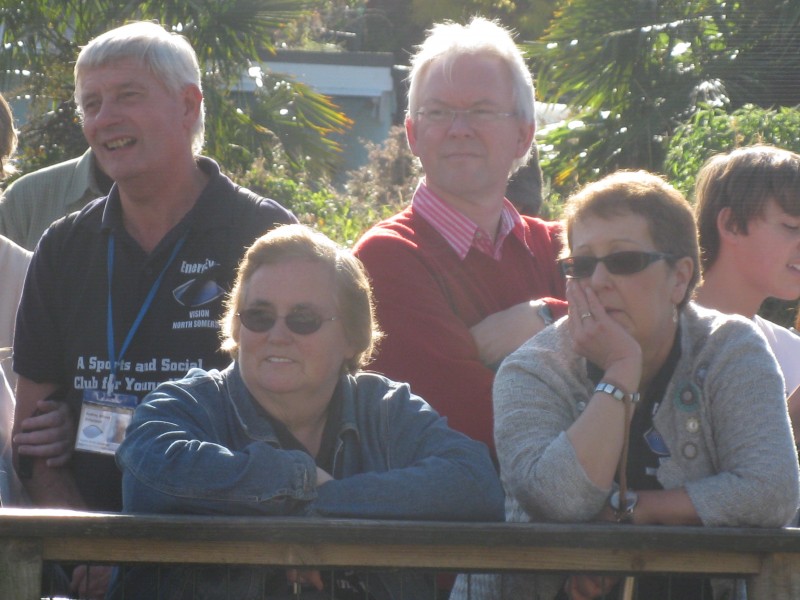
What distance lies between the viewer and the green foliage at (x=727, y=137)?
250 inches

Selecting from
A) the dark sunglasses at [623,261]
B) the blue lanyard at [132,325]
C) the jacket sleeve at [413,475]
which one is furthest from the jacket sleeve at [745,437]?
the blue lanyard at [132,325]

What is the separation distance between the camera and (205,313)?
3.39 metres

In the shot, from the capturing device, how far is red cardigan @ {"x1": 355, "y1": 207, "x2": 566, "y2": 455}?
10.2 feet

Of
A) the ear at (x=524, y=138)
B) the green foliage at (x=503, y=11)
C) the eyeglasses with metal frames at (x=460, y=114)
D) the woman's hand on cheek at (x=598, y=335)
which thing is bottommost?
the woman's hand on cheek at (x=598, y=335)

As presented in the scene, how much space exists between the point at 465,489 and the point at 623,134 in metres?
6.91

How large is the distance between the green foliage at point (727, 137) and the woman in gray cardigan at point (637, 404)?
137 inches

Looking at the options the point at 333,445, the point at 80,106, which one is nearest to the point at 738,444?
the point at 333,445

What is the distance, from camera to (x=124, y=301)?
342cm

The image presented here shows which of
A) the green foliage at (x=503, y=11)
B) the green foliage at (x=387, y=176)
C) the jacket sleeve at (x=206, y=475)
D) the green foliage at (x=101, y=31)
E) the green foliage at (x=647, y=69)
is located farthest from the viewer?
the green foliage at (x=503, y=11)

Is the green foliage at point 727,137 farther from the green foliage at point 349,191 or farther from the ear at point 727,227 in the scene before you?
the green foliage at point 349,191

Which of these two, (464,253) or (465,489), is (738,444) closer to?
(465,489)

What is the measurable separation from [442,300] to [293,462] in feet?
2.65

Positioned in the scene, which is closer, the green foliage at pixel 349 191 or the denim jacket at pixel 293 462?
the denim jacket at pixel 293 462

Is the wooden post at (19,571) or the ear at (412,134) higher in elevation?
the ear at (412,134)
